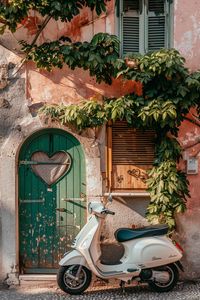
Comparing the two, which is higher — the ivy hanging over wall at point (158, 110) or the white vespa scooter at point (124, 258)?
the ivy hanging over wall at point (158, 110)

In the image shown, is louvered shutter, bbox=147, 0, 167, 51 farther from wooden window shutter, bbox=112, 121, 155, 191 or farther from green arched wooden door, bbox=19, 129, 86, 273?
green arched wooden door, bbox=19, 129, 86, 273

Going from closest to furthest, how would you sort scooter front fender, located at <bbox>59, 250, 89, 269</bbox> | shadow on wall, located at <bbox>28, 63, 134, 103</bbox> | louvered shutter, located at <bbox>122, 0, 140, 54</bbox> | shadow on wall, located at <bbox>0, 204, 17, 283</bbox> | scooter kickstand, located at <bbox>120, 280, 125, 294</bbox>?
scooter front fender, located at <bbox>59, 250, 89, 269</bbox> < scooter kickstand, located at <bbox>120, 280, 125, 294</bbox> < shadow on wall, located at <bbox>0, 204, 17, 283</bbox> < shadow on wall, located at <bbox>28, 63, 134, 103</bbox> < louvered shutter, located at <bbox>122, 0, 140, 54</bbox>

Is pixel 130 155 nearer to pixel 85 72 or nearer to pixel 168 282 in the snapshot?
pixel 85 72

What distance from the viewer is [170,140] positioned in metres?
7.97

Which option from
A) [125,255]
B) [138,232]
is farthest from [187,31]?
[125,255]

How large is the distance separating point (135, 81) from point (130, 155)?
1145 mm

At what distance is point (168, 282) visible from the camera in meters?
7.55

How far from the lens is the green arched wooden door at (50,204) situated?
324 inches

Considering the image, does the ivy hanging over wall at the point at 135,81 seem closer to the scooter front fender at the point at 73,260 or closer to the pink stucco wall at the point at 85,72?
the pink stucco wall at the point at 85,72

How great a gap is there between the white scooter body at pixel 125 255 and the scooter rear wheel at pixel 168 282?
0.16 meters

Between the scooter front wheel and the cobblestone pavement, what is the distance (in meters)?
0.11

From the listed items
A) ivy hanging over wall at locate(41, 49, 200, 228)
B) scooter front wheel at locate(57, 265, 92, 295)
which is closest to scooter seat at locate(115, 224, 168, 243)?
ivy hanging over wall at locate(41, 49, 200, 228)

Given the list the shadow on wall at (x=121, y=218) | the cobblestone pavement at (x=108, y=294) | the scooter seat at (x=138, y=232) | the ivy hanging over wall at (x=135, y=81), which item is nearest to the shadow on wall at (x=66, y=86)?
the ivy hanging over wall at (x=135, y=81)

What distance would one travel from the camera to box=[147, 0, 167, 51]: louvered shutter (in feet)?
27.3
